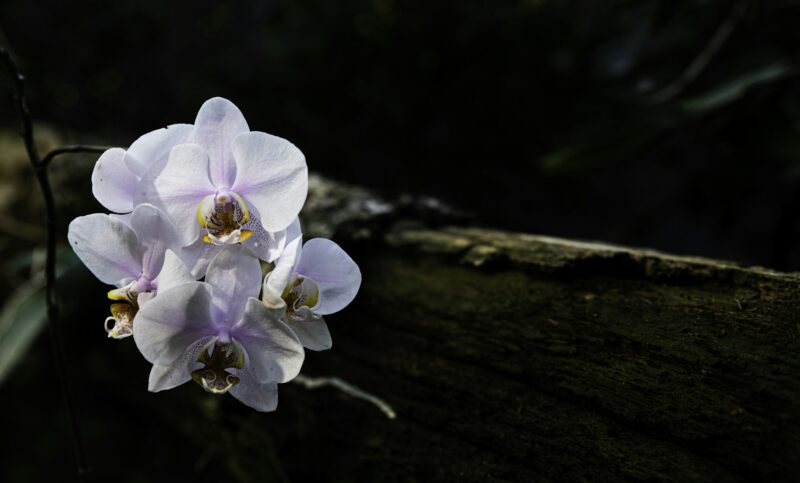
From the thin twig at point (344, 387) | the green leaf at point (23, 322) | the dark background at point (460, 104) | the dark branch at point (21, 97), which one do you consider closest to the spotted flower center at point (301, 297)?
the thin twig at point (344, 387)

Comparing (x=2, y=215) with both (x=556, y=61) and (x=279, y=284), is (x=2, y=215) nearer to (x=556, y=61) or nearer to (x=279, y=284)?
(x=279, y=284)

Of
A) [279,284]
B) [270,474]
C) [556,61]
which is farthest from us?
[556,61]

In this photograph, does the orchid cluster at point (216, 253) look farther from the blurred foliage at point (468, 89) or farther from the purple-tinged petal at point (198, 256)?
the blurred foliage at point (468, 89)

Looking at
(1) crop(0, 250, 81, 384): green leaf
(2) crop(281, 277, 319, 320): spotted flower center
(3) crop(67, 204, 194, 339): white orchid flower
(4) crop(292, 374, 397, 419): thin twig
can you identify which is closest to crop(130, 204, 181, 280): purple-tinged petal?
(3) crop(67, 204, 194, 339): white orchid flower

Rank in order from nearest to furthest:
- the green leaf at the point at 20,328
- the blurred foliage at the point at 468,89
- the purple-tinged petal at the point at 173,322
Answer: the purple-tinged petal at the point at 173,322 < the green leaf at the point at 20,328 < the blurred foliage at the point at 468,89

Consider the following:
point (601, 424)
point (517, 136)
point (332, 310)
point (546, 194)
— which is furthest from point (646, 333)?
point (546, 194)

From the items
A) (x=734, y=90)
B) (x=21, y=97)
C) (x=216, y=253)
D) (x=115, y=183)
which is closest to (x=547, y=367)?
(x=216, y=253)

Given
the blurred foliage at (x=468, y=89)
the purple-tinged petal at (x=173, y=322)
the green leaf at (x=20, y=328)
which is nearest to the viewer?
the purple-tinged petal at (x=173, y=322)
